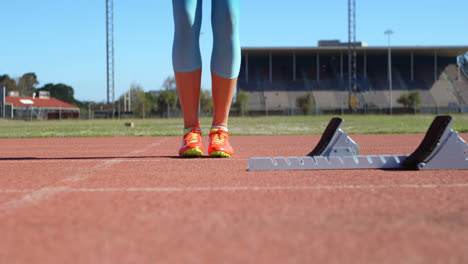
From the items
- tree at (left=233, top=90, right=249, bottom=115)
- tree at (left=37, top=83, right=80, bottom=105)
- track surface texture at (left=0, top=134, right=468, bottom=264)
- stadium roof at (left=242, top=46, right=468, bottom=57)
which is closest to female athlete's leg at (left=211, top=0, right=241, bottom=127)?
track surface texture at (left=0, top=134, right=468, bottom=264)

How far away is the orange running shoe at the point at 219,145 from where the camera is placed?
275 centimetres

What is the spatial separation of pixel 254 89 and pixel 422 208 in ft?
133

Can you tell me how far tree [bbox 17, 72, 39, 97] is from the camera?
69.1 metres

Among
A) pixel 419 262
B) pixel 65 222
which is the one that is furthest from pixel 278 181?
pixel 419 262

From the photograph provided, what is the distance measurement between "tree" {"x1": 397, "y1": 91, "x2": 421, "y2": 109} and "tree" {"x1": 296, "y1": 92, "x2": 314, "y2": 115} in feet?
25.7

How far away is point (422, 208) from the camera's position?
122 cm

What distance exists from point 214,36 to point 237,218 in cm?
197

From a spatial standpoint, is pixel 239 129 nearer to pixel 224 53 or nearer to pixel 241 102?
pixel 224 53

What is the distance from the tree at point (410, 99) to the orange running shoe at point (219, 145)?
37.8 meters

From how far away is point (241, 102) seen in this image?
36469 mm

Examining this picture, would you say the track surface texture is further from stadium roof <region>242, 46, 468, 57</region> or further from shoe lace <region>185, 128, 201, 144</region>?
stadium roof <region>242, 46, 468, 57</region>

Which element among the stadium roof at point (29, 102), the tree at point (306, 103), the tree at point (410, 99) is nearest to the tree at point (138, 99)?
the stadium roof at point (29, 102)

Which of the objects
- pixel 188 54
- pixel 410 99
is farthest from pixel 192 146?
pixel 410 99

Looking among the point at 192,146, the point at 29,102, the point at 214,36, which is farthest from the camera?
the point at 29,102
